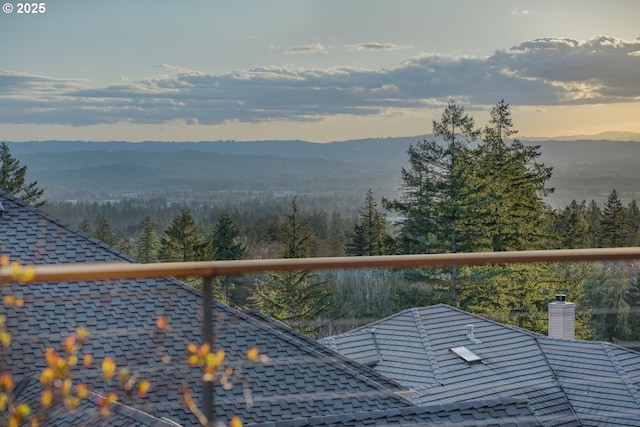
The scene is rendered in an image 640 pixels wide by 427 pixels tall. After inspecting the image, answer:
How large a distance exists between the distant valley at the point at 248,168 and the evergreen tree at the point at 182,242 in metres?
8.87

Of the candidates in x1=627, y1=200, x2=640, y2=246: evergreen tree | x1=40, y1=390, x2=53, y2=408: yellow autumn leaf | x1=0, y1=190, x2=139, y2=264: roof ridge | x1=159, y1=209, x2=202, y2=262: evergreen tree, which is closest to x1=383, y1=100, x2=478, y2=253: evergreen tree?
x1=159, y1=209, x2=202, y2=262: evergreen tree

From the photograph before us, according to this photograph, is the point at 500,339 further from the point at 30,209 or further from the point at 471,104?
the point at 471,104

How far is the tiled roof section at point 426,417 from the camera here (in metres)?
3.48

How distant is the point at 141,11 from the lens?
168 feet

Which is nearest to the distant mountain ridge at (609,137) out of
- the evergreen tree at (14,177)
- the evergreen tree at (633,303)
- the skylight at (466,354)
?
the evergreen tree at (633,303)

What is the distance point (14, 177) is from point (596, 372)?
2898 cm

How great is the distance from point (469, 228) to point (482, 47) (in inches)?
1073

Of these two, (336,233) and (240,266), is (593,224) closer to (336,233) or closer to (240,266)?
(336,233)

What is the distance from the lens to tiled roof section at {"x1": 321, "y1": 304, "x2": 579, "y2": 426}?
9.48m

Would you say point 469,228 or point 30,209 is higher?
point 30,209

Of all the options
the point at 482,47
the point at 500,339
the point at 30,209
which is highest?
the point at 482,47

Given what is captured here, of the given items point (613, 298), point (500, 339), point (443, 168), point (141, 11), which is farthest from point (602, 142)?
point (500, 339)

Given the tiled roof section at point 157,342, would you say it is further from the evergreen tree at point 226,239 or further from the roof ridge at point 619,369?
the evergreen tree at point 226,239

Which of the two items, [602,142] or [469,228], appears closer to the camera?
[469,228]
